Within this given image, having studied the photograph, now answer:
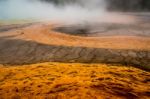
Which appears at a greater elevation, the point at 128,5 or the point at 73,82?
the point at 128,5

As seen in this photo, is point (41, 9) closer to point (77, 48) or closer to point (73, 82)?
point (77, 48)

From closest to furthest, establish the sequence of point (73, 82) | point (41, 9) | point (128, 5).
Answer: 1. point (73, 82)
2. point (128, 5)
3. point (41, 9)

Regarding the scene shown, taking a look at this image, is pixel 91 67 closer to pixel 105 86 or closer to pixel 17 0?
pixel 105 86

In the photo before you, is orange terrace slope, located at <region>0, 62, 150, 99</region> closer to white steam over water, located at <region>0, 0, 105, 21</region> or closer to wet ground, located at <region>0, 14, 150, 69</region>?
wet ground, located at <region>0, 14, 150, 69</region>

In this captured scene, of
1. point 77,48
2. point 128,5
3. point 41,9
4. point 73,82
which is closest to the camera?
point 73,82

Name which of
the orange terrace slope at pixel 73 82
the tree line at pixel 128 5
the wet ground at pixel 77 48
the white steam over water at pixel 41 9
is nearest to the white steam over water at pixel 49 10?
the white steam over water at pixel 41 9

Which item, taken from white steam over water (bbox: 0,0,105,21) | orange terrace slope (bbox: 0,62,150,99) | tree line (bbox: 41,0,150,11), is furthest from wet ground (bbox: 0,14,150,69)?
tree line (bbox: 41,0,150,11)

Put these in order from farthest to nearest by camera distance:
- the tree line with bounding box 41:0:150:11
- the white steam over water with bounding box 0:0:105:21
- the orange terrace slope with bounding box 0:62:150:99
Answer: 1. the white steam over water with bounding box 0:0:105:21
2. the tree line with bounding box 41:0:150:11
3. the orange terrace slope with bounding box 0:62:150:99

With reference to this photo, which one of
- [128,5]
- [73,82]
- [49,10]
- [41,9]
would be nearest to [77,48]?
[73,82]

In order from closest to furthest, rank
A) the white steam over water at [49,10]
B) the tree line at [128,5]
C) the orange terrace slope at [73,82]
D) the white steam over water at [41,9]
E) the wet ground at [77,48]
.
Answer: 1. the orange terrace slope at [73,82]
2. the wet ground at [77,48]
3. the white steam over water at [49,10]
4. the tree line at [128,5]
5. the white steam over water at [41,9]

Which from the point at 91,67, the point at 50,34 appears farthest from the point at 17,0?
the point at 91,67

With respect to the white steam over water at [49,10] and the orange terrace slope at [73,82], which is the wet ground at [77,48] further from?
the white steam over water at [49,10]
